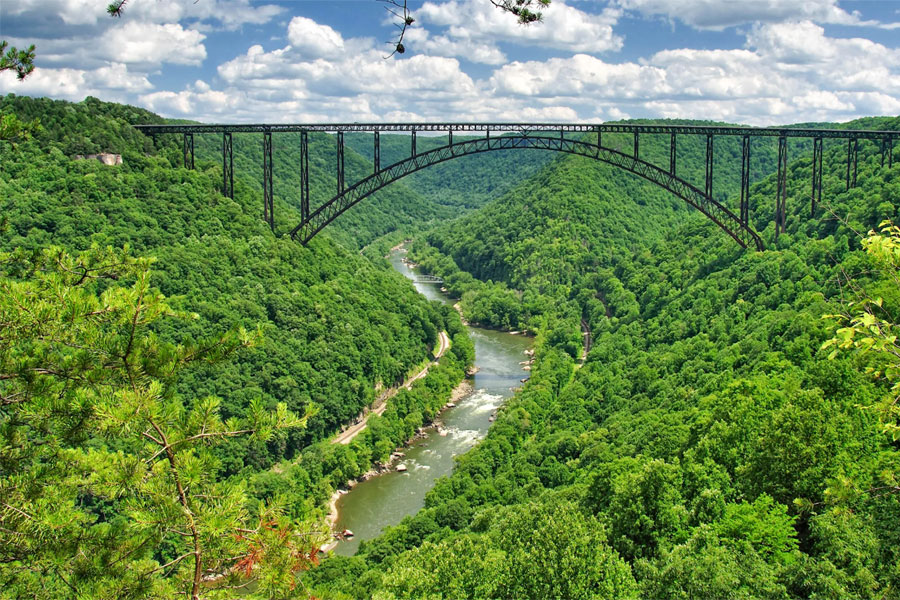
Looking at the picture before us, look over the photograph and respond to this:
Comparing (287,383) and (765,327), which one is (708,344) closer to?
(765,327)

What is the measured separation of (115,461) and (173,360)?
989 mm

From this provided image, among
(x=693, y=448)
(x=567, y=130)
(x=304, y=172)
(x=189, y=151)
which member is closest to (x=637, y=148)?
(x=567, y=130)

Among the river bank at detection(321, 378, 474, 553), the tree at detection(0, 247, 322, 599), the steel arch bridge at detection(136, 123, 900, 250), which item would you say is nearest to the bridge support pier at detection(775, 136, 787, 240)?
the steel arch bridge at detection(136, 123, 900, 250)

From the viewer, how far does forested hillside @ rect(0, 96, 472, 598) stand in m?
6.71

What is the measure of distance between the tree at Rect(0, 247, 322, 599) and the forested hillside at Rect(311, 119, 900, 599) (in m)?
1.37

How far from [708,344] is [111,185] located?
2622cm

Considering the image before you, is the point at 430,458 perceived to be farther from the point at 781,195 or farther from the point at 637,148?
the point at 781,195

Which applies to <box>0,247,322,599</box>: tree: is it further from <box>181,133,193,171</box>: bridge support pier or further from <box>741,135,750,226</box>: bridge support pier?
<box>181,133,193,171</box>: bridge support pier

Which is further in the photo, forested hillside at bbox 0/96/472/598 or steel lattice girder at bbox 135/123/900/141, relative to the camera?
steel lattice girder at bbox 135/123/900/141

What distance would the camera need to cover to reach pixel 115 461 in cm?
671

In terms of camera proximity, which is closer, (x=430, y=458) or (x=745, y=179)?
(x=430, y=458)

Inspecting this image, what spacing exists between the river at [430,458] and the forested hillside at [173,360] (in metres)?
1.04

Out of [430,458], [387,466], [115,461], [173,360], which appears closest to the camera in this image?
[115,461]

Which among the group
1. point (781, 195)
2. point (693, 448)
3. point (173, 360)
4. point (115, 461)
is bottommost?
point (693, 448)
